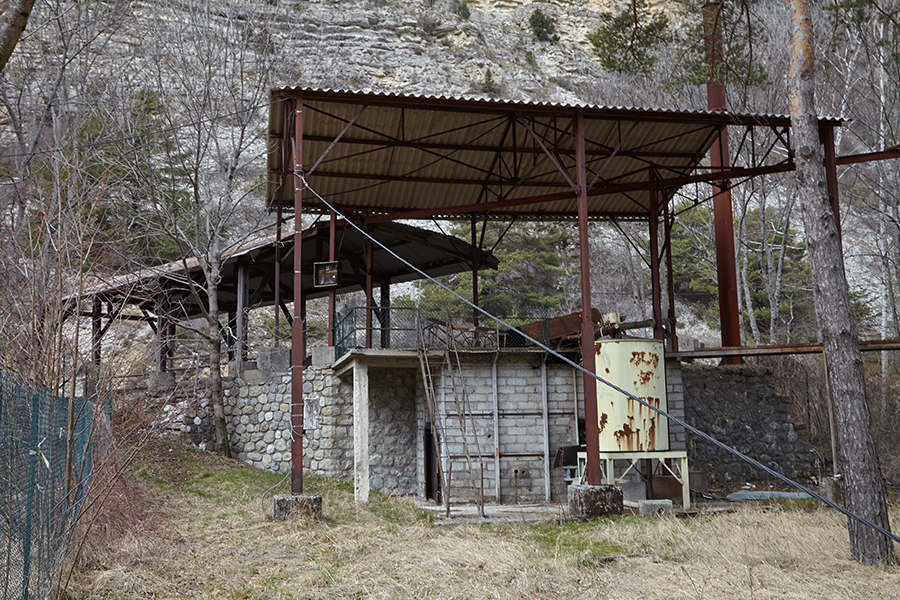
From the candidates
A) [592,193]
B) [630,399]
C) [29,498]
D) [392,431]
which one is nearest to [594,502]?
[630,399]

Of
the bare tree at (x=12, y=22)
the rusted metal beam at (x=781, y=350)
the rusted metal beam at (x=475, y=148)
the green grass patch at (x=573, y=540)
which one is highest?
the rusted metal beam at (x=475, y=148)

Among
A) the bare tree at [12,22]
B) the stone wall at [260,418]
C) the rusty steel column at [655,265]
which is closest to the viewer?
the bare tree at [12,22]

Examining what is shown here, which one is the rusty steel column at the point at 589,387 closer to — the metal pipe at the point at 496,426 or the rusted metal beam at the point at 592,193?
the metal pipe at the point at 496,426

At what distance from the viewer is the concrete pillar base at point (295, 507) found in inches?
430

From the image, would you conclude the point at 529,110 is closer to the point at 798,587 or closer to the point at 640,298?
the point at 798,587

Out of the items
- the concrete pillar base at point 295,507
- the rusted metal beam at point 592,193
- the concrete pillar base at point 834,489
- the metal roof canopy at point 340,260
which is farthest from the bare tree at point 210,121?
the concrete pillar base at point 834,489

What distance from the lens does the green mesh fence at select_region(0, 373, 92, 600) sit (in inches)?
189

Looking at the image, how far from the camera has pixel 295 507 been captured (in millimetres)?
10977

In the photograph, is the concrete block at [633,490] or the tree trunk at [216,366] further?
the tree trunk at [216,366]

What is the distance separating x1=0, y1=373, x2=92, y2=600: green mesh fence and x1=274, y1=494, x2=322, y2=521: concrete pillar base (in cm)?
420

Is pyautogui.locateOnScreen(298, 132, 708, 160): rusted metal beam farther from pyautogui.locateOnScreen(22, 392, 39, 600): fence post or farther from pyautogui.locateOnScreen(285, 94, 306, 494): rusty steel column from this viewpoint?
pyautogui.locateOnScreen(22, 392, 39, 600): fence post

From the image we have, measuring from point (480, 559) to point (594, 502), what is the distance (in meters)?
3.61

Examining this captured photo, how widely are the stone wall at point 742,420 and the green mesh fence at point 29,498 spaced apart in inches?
568

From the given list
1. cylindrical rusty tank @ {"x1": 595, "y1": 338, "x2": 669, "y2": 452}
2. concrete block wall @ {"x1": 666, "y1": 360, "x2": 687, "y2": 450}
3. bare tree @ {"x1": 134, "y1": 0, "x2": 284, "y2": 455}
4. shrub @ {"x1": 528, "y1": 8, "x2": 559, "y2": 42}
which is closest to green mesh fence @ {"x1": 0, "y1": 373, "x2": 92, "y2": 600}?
cylindrical rusty tank @ {"x1": 595, "y1": 338, "x2": 669, "y2": 452}
